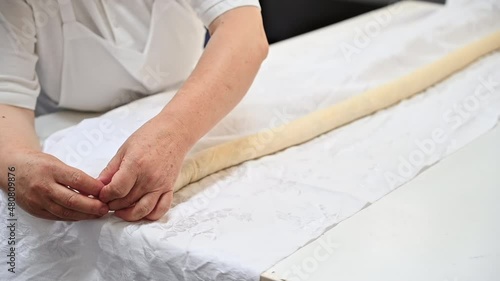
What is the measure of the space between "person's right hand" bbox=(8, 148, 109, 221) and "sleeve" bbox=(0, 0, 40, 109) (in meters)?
0.17

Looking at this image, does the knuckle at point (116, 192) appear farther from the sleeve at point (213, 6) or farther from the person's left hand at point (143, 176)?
the sleeve at point (213, 6)

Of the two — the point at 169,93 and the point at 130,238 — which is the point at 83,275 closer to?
the point at 130,238

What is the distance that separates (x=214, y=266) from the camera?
714 millimetres

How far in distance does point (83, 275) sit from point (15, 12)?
36 centimetres

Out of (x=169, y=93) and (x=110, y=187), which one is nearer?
(x=110, y=187)

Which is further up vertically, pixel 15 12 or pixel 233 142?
pixel 15 12

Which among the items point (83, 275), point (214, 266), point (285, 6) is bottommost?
point (285, 6)

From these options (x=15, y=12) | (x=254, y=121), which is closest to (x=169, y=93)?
(x=254, y=121)

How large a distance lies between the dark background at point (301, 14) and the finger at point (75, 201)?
5.17ft
